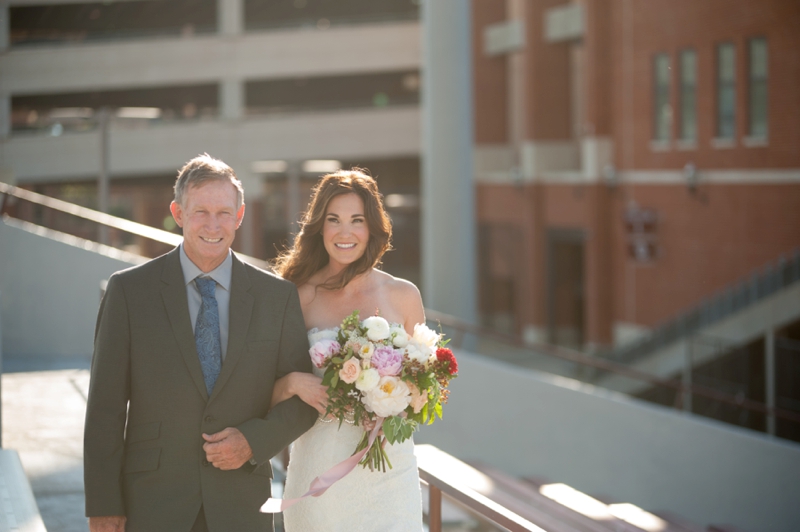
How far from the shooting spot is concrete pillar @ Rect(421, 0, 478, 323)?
60.0 feet

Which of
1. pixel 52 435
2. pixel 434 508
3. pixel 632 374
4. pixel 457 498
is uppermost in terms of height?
pixel 457 498

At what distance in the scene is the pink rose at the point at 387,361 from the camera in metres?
3.80

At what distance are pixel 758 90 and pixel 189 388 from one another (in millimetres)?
19331

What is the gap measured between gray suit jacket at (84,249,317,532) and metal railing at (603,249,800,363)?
51.5ft

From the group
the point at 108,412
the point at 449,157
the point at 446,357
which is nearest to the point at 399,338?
the point at 446,357

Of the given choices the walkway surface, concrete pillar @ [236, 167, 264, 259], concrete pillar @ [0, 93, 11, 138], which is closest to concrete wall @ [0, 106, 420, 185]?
concrete pillar @ [236, 167, 264, 259]

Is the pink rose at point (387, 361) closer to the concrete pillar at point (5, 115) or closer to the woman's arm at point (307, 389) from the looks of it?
the woman's arm at point (307, 389)

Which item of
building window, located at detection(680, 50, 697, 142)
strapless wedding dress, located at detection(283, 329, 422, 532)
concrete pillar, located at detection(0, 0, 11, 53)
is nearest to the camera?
strapless wedding dress, located at detection(283, 329, 422, 532)

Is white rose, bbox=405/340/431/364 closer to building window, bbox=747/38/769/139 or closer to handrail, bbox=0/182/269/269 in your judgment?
handrail, bbox=0/182/269/269

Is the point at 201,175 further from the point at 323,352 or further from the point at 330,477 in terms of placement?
the point at 330,477

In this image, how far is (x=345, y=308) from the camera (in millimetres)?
4453

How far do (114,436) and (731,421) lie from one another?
16.3 meters

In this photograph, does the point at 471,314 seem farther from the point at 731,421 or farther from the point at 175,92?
the point at 175,92

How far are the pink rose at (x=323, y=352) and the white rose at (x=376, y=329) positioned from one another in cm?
14
